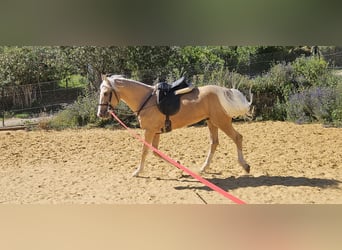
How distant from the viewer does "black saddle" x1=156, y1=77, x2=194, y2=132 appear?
4895 millimetres

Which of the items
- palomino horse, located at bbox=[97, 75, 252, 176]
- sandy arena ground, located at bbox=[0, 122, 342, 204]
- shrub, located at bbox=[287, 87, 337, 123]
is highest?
palomino horse, located at bbox=[97, 75, 252, 176]

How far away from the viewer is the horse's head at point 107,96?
4816mm

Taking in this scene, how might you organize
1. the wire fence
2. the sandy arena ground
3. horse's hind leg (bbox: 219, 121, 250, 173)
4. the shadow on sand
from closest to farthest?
the sandy arena ground
the shadow on sand
horse's hind leg (bbox: 219, 121, 250, 173)
the wire fence

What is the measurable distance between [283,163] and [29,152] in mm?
4176

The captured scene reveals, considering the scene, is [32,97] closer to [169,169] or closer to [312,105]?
[312,105]

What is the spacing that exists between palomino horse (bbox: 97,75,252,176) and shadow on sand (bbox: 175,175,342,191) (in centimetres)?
21

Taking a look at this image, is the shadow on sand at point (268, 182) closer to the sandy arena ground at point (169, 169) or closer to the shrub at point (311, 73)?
the sandy arena ground at point (169, 169)

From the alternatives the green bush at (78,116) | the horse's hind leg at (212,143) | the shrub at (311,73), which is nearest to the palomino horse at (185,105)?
the horse's hind leg at (212,143)

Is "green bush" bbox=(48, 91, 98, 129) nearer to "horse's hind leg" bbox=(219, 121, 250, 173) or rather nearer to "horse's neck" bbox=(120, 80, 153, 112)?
"horse's neck" bbox=(120, 80, 153, 112)

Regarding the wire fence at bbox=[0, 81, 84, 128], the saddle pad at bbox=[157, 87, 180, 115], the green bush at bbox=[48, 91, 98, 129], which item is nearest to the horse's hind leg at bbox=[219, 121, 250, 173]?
the saddle pad at bbox=[157, 87, 180, 115]

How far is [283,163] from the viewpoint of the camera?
18.5 ft

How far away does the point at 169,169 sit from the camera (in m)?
5.48

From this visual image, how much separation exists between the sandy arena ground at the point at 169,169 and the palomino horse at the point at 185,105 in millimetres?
583
